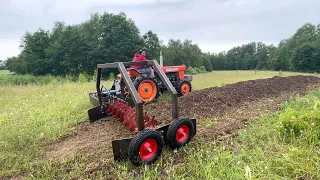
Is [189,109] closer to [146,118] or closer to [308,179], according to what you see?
[146,118]

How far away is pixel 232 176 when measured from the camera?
2547mm

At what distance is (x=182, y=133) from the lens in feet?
11.5

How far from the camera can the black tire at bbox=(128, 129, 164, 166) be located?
9.70 ft

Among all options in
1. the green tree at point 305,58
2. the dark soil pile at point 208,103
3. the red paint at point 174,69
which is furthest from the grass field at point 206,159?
the green tree at point 305,58

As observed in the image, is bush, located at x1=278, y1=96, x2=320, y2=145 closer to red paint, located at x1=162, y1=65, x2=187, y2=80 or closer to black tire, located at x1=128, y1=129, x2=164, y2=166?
black tire, located at x1=128, y1=129, x2=164, y2=166

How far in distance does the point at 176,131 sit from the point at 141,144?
22.9 inches

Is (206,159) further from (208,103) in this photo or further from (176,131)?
(208,103)

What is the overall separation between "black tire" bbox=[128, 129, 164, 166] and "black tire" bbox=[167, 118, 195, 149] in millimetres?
209

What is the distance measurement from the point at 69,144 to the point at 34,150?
1.82 feet

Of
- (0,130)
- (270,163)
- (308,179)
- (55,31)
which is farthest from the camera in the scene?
(55,31)

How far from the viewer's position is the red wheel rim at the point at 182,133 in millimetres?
3482

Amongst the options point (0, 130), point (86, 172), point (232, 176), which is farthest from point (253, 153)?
point (0, 130)

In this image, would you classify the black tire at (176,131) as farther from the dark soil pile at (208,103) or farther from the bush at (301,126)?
the dark soil pile at (208,103)

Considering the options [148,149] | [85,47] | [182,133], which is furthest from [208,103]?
[85,47]
